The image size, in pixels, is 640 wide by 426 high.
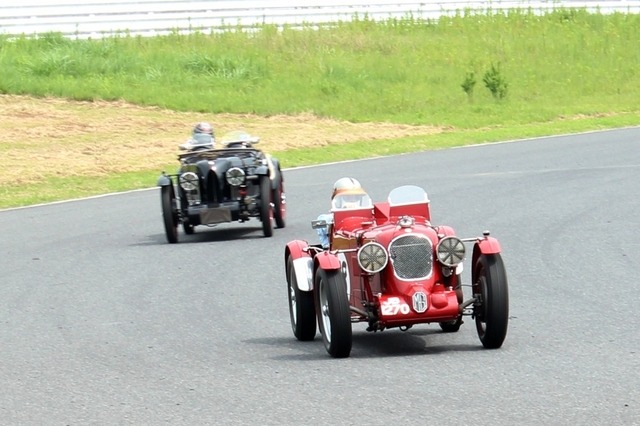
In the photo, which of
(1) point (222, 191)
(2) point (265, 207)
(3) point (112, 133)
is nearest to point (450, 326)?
(2) point (265, 207)

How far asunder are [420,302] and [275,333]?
69.1 inches

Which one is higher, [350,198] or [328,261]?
[350,198]

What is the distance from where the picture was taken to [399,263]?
351 inches

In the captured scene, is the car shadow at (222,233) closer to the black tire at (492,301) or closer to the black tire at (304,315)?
the black tire at (304,315)

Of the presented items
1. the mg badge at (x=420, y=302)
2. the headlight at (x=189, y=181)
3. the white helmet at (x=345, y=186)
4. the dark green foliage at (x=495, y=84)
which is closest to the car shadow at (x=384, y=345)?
the mg badge at (x=420, y=302)

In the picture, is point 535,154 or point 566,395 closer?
point 566,395


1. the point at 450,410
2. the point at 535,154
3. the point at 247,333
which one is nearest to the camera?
the point at 450,410

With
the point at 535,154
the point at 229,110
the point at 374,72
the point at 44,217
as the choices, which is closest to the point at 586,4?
the point at 374,72

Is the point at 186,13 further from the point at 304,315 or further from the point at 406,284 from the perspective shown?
the point at 406,284

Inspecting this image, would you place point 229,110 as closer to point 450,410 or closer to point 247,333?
point 247,333

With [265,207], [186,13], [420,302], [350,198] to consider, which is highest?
[186,13]

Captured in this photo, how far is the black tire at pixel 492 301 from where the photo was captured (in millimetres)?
8641

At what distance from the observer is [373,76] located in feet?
126

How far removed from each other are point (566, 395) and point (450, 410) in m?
0.68
